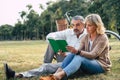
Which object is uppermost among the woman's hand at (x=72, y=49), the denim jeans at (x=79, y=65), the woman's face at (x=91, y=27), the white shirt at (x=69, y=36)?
the woman's face at (x=91, y=27)

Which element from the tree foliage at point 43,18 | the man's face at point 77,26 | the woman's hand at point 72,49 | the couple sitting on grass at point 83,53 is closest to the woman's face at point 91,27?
the couple sitting on grass at point 83,53

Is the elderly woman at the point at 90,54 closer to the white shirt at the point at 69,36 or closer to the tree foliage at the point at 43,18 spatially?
the white shirt at the point at 69,36

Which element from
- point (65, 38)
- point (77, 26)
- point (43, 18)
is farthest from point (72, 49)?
point (43, 18)

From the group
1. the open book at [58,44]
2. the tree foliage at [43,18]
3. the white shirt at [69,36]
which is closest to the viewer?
the open book at [58,44]

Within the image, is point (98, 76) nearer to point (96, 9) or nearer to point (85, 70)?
point (85, 70)

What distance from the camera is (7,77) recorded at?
646cm

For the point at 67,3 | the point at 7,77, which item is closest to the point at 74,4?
the point at 67,3

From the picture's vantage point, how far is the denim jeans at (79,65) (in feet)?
18.6

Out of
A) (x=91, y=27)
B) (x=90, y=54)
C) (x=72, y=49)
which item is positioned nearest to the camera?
(x=72, y=49)

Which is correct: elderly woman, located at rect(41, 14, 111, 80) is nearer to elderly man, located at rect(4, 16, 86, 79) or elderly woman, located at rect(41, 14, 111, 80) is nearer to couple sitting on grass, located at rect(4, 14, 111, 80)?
couple sitting on grass, located at rect(4, 14, 111, 80)

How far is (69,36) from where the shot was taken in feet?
22.5

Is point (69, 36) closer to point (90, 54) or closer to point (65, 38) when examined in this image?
point (65, 38)

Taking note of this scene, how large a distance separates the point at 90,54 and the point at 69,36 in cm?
108

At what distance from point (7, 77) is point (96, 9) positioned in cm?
4937
